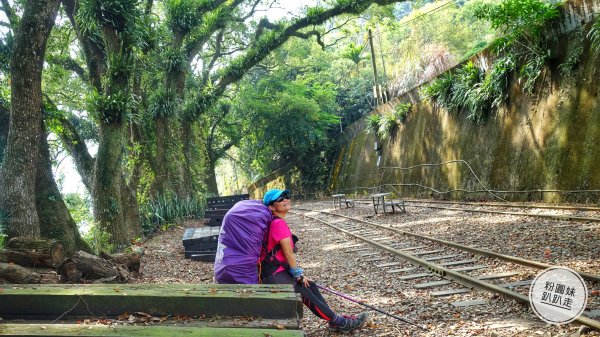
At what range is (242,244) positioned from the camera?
4.13 m

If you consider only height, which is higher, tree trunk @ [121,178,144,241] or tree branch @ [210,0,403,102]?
tree branch @ [210,0,403,102]

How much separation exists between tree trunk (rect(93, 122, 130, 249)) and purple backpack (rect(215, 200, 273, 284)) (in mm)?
7417

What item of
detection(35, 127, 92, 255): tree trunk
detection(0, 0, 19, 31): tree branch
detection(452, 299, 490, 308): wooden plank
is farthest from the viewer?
detection(0, 0, 19, 31): tree branch

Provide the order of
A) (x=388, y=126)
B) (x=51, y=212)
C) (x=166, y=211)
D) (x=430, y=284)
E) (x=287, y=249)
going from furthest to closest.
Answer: (x=388, y=126) → (x=166, y=211) → (x=51, y=212) → (x=430, y=284) → (x=287, y=249)

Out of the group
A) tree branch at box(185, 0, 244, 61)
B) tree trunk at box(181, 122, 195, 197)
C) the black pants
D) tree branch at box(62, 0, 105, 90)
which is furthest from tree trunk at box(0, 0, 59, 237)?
tree trunk at box(181, 122, 195, 197)

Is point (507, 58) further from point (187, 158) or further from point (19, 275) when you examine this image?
point (187, 158)

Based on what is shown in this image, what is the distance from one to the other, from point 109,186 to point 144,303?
8590 mm

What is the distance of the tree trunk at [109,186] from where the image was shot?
10.7 metres

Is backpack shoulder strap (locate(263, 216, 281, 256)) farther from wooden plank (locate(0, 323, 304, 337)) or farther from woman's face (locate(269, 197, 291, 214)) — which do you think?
wooden plank (locate(0, 323, 304, 337))

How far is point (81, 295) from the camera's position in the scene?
2994 millimetres

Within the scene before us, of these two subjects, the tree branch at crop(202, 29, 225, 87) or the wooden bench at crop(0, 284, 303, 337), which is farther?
the tree branch at crop(202, 29, 225, 87)

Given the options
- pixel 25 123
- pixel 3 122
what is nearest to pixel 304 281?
pixel 25 123

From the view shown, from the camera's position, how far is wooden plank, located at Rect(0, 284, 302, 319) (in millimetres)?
2934

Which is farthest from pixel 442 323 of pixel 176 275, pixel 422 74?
pixel 422 74
